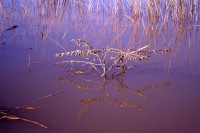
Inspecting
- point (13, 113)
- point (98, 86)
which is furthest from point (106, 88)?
point (13, 113)

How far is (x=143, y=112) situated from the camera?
183 centimetres

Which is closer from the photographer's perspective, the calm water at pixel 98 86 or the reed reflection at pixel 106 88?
the calm water at pixel 98 86

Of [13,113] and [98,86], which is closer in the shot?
[13,113]

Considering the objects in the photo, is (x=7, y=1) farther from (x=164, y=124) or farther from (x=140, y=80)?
(x=164, y=124)

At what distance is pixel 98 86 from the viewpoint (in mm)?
2145

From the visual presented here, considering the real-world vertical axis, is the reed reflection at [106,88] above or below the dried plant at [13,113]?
above

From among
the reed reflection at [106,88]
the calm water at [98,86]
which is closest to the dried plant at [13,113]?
the calm water at [98,86]

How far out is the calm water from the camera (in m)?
1.71

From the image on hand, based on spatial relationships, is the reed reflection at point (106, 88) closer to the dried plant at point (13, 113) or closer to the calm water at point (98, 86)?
the calm water at point (98, 86)

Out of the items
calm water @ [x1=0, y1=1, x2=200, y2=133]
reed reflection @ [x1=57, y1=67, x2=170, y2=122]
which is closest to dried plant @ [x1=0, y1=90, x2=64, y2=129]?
calm water @ [x1=0, y1=1, x2=200, y2=133]

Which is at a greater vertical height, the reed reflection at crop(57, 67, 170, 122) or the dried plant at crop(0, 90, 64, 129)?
the reed reflection at crop(57, 67, 170, 122)

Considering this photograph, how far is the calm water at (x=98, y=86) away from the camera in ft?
5.59

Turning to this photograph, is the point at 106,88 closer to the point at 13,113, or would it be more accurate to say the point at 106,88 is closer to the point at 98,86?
the point at 98,86

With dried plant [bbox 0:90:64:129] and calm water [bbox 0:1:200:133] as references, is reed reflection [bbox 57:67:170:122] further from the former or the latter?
dried plant [bbox 0:90:64:129]
